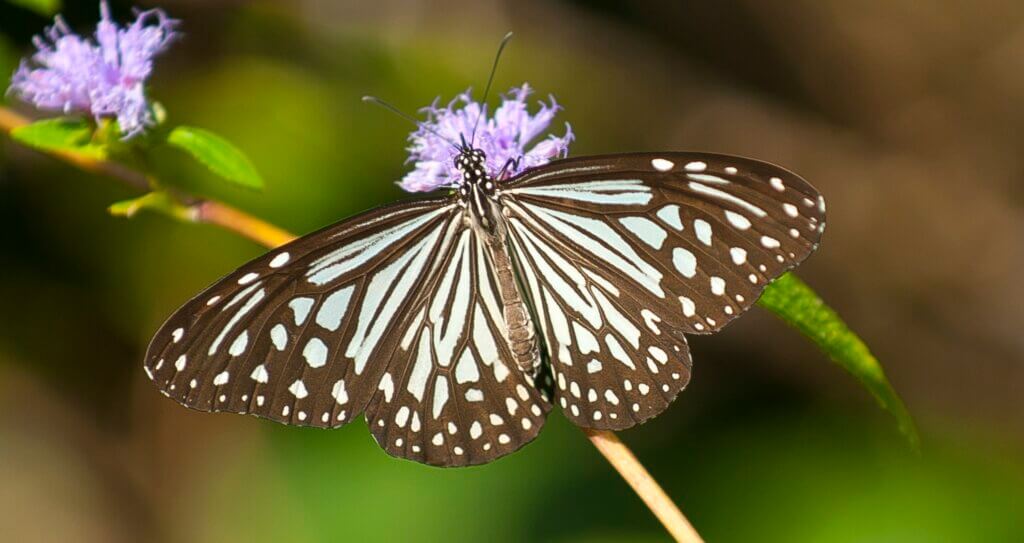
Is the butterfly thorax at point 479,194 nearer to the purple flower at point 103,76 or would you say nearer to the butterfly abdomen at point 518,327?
the butterfly abdomen at point 518,327

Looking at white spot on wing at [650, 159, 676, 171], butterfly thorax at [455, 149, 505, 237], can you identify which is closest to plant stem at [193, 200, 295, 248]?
butterfly thorax at [455, 149, 505, 237]

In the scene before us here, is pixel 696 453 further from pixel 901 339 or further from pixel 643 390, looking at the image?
pixel 643 390

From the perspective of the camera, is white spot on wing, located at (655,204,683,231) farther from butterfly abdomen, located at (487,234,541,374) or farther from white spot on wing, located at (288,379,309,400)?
white spot on wing, located at (288,379,309,400)

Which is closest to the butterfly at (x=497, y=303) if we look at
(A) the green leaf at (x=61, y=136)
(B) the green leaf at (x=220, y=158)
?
(B) the green leaf at (x=220, y=158)

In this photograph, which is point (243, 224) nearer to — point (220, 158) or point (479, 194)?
point (220, 158)

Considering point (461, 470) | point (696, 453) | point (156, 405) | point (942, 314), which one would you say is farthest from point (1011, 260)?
point (156, 405)
